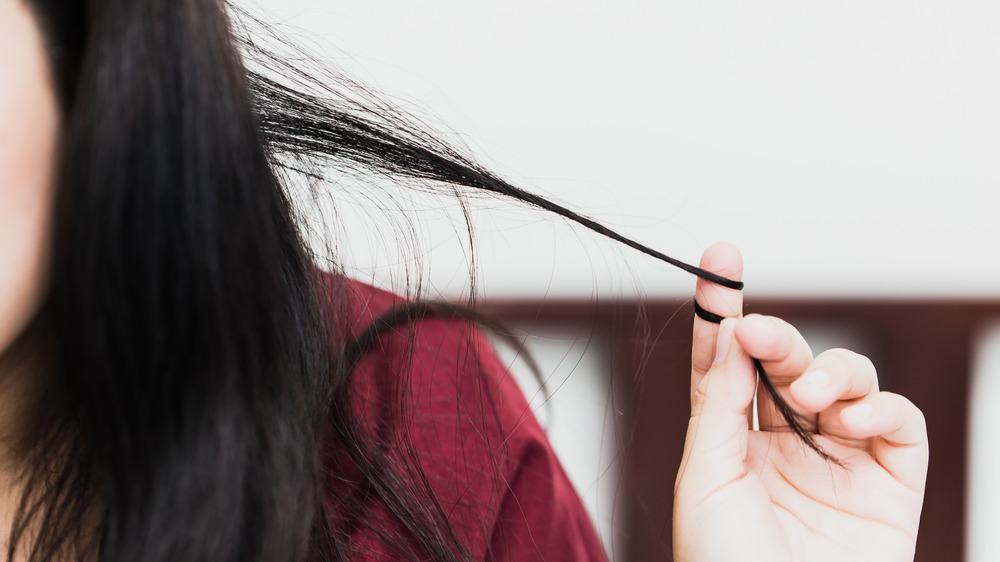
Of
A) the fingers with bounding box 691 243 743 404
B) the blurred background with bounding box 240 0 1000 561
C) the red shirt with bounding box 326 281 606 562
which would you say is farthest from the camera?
the blurred background with bounding box 240 0 1000 561

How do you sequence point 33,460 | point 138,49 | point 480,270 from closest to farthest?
point 138,49
point 33,460
point 480,270

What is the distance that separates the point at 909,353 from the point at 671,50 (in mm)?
573

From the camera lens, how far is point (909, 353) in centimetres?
102

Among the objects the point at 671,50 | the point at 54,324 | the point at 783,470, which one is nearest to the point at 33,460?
the point at 54,324

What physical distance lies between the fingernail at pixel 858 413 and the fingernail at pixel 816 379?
35 millimetres

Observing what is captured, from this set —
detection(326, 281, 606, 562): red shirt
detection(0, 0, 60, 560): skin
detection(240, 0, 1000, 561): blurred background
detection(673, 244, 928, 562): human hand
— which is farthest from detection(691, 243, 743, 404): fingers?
detection(240, 0, 1000, 561): blurred background

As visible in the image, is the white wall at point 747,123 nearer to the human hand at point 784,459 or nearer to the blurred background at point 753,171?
the blurred background at point 753,171

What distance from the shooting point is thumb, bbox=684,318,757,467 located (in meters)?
0.42

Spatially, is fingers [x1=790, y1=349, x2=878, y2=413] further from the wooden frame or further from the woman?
the wooden frame

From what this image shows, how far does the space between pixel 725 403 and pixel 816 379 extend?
6 centimetres

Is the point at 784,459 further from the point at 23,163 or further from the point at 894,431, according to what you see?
the point at 23,163

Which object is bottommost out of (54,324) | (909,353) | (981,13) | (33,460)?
(33,460)

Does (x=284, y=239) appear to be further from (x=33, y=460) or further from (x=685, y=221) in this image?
(x=685, y=221)

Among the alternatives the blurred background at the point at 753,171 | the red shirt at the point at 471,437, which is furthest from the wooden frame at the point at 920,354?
the red shirt at the point at 471,437
